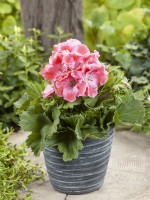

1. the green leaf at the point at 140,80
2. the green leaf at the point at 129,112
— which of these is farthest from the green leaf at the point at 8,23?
the green leaf at the point at 129,112

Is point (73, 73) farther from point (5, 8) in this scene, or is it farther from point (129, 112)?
point (5, 8)

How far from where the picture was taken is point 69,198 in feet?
9.83

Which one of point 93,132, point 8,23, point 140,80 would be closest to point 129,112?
point 93,132

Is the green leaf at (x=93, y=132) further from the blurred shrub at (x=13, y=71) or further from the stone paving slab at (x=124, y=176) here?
→ the blurred shrub at (x=13, y=71)

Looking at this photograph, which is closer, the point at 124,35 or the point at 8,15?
the point at 124,35

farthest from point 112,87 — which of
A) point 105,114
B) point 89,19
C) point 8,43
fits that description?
point 89,19

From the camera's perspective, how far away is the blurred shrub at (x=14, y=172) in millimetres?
2947

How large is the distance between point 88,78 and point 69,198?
2.37 ft

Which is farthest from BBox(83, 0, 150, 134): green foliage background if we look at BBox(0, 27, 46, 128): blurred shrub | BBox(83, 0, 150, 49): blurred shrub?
BBox(0, 27, 46, 128): blurred shrub

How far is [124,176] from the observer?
3.28m

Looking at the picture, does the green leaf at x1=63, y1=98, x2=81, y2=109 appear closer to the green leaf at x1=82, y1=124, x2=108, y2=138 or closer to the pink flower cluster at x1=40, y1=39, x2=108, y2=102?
the pink flower cluster at x1=40, y1=39, x2=108, y2=102

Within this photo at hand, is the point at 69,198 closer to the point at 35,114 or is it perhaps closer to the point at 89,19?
the point at 35,114

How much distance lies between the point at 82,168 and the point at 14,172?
0.46 meters

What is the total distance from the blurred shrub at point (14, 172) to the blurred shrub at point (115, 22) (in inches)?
79.0
